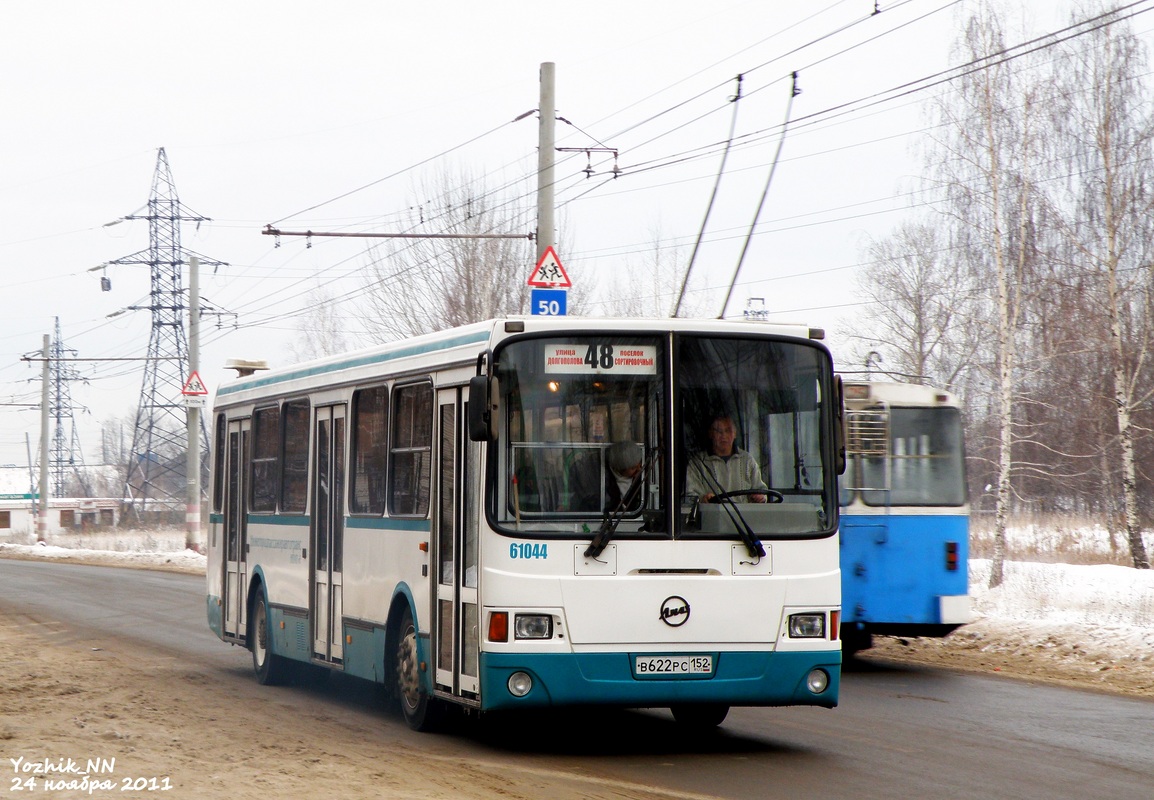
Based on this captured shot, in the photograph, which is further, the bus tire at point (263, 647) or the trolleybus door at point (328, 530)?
the bus tire at point (263, 647)

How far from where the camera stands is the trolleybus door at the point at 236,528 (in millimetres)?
14789

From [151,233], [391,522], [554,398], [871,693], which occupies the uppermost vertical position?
[151,233]

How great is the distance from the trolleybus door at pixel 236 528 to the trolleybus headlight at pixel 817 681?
7080 mm

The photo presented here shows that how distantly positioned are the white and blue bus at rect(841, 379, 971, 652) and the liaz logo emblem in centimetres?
614

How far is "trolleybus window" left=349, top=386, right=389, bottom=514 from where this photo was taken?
11.2m

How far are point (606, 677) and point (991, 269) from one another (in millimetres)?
24971

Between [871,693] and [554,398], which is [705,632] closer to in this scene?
[554,398]

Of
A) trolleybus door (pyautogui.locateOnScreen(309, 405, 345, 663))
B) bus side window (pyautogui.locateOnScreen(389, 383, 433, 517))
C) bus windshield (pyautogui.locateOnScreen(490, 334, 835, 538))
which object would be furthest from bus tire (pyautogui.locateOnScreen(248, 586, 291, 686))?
bus windshield (pyautogui.locateOnScreen(490, 334, 835, 538))

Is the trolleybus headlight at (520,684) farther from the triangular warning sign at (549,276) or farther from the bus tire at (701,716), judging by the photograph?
the triangular warning sign at (549,276)

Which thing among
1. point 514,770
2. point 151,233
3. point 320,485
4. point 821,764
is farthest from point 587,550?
point 151,233

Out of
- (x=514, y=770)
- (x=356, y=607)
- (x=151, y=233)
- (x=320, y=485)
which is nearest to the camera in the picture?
(x=514, y=770)

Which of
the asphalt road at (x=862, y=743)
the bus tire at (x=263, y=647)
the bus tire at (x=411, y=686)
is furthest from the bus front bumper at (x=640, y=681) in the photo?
the bus tire at (x=263, y=647)

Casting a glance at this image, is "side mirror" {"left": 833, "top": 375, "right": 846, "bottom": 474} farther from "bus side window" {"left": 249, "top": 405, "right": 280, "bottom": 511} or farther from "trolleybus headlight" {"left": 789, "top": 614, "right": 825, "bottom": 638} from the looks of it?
"bus side window" {"left": 249, "top": 405, "right": 280, "bottom": 511}

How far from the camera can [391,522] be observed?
35.8 feet
